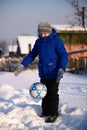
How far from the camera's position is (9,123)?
5.87m

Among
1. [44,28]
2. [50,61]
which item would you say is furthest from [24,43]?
[50,61]

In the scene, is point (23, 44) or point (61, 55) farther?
point (23, 44)

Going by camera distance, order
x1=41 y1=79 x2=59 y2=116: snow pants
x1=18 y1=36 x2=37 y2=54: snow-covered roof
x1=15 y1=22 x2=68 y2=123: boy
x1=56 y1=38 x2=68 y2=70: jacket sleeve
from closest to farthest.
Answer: x1=56 y1=38 x2=68 y2=70: jacket sleeve → x1=15 y1=22 x2=68 y2=123: boy → x1=41 y1=79 x2=59 y2=116: snow pants → x1=18 y1=36 x2=37 y2=54: snow-covered roof

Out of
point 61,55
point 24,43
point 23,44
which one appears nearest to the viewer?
point 61,55

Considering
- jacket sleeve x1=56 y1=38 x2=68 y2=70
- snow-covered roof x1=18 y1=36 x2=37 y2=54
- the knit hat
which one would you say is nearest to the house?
snow-covered roof x1=18 y1=36 x2=37 y2=54

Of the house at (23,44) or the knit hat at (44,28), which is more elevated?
the knit hat at (44,28)

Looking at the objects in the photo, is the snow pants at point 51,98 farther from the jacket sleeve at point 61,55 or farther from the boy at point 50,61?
the jacket sleeve at point 61,55

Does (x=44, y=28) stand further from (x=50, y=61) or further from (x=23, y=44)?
(x=23, y=44)

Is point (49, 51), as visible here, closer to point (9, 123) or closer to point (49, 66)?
point (49, 66)

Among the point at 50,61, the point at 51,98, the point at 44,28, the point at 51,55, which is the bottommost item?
the point at 51,98

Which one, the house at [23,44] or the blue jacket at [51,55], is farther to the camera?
the house at [23,44]

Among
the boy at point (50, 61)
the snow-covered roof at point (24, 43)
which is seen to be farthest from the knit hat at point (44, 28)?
the snow-covered roof at point (24, 43)

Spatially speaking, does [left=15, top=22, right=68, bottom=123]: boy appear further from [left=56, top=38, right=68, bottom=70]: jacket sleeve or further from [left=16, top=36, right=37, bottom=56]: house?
[left=16, top=36, right=37, bottom=56]: house

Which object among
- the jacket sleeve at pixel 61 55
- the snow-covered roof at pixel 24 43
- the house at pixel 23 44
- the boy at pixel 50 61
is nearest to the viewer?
the jacket sleeve at pixel 61 55
